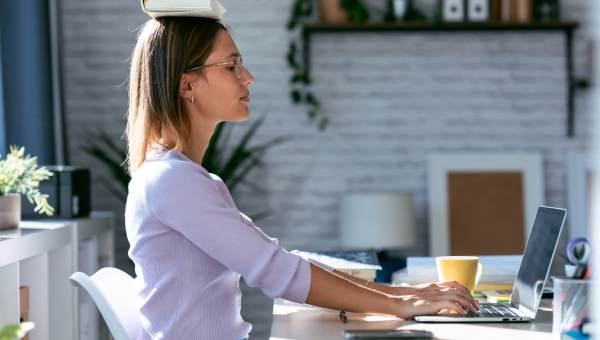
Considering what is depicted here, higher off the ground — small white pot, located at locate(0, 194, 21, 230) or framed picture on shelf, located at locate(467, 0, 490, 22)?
framed picture on shelf, located at locate(467, 0, 490, 22)

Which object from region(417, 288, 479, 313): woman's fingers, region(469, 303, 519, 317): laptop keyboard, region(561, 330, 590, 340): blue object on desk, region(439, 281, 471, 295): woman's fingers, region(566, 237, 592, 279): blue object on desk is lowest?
region(469, 303, 519, 317): laptop keyboard

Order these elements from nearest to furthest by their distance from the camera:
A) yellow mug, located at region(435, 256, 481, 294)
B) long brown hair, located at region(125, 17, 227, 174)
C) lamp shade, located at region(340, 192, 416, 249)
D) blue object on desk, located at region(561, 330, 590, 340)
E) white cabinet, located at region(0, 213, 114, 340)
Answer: blue object on desk, located at region(561, 330, 590, 340)
long brown hair, located at region(125, 17, 227, 174)
yellow mug, located at region(435, 256, 481, 294)
white cabinet, located at region(0, 213, 114, 340)
lamp shade, located at region(340, 192, 416, 249)

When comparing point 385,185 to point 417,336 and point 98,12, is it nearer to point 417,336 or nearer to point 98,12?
point 98,12

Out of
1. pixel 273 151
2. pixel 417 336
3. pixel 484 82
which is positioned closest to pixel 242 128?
pixel 273 151

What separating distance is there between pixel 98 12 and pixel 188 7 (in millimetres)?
2933

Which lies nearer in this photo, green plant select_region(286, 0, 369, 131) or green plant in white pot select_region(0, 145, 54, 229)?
green plant in white pot select_region(0, 145, 54, 229)

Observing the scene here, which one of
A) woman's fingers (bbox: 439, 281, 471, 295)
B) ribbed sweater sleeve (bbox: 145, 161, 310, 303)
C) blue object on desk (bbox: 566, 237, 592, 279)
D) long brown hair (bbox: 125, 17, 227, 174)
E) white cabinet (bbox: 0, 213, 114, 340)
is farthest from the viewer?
white cabinet (bbox: 0, 213, 114, 340)

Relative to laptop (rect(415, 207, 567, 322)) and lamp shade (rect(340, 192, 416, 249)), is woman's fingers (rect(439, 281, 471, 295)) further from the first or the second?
lamp shade (rect(340, 192, 416, 249))

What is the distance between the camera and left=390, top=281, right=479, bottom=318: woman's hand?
170 cm

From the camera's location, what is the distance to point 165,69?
187 cm

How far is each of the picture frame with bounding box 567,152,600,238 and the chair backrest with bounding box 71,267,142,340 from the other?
3215 mm

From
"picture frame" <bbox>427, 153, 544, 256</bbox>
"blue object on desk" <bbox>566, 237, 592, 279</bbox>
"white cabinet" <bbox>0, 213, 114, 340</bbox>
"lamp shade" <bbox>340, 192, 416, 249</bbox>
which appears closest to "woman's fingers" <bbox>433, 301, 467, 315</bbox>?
"blue object on desk" <bbox>566, 237, 592, 279</bbox>

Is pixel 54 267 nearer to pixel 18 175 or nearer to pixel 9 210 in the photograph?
pixel 9 210

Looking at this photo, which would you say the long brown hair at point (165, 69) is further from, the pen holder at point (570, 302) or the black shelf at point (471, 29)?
the black shelf at point (471, 29)
